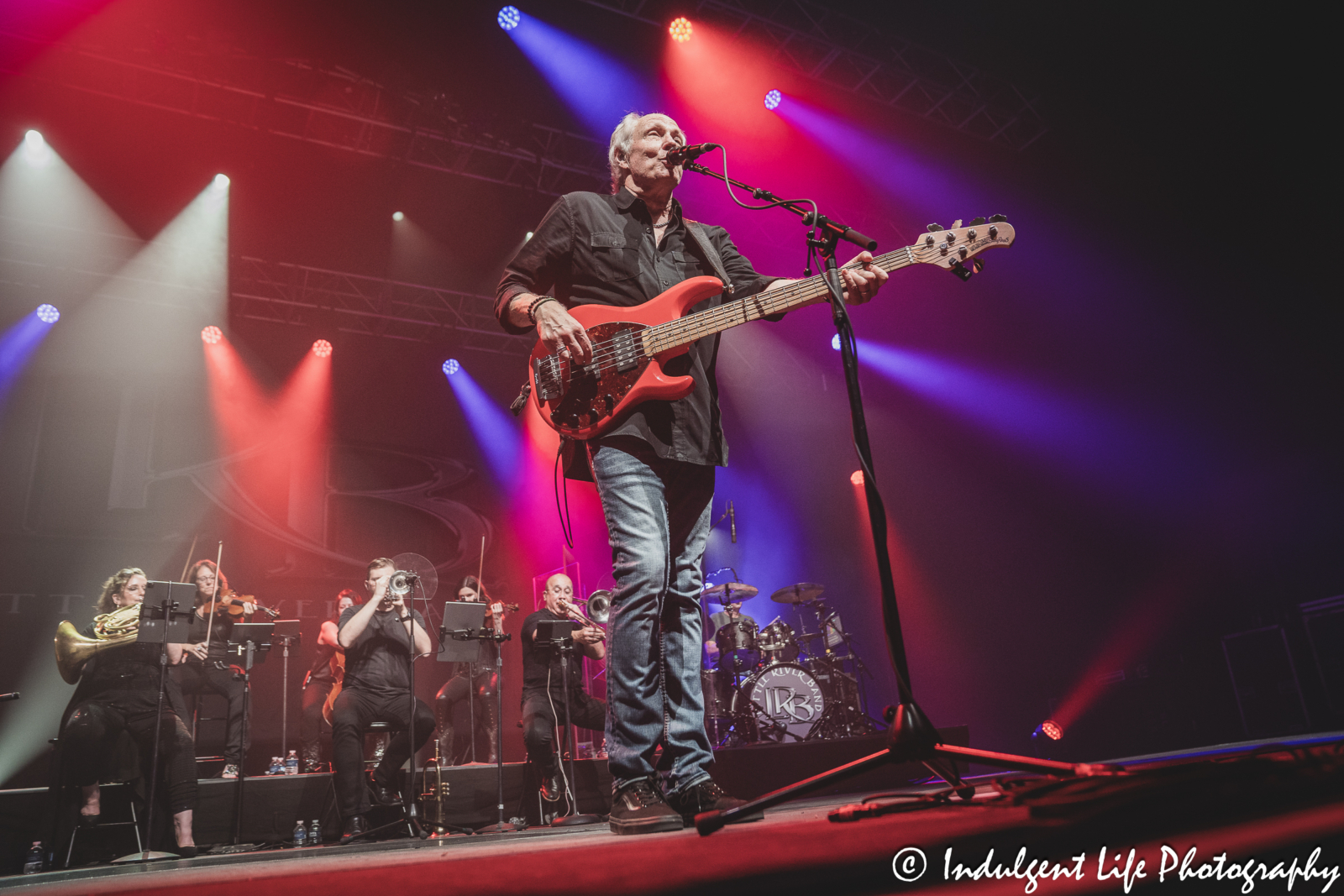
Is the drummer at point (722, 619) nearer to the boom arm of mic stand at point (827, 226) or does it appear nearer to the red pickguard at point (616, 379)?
the red pickguard at point (616, 379)

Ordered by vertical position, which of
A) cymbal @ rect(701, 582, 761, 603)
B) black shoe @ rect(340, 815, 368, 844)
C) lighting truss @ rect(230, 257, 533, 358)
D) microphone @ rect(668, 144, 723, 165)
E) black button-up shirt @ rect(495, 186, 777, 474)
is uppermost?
lighting truss @ rect(230, 257, 533, 358)

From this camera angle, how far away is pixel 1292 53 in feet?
20.1

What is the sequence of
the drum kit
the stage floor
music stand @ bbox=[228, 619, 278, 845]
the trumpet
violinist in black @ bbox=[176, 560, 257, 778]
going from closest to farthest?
the stage floor → music stand @ bbox=[228, 619, 278, 845] → the trumpet → violinist in black @ bbox=[176, 560, 257, 778] → the drum kit

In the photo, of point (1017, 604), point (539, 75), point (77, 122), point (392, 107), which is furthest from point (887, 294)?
point (77, 122)

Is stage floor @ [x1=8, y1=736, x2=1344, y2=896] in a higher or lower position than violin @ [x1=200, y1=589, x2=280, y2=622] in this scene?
lower

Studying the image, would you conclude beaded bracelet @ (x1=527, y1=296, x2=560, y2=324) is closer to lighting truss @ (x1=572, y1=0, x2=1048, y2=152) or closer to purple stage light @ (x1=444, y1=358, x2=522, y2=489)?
lighting truss @ (x1=572, y1=0, x2=1048, y2=152)

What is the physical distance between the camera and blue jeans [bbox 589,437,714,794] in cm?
229

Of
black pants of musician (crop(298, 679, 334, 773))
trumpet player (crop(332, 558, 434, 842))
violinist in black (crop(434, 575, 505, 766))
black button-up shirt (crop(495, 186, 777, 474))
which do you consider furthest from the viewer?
black pants of musician (crop(298, 679, 334, 773))

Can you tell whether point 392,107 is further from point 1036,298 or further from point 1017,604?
point 1017,604

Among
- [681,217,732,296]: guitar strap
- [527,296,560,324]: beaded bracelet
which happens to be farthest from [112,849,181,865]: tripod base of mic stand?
[681,217,732,296]: guitar strap

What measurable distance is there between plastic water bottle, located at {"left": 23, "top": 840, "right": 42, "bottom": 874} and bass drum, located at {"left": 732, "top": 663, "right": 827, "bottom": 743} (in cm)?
573

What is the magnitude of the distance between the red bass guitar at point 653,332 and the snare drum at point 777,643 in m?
6.48

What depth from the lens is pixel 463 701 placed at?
31.2 ft

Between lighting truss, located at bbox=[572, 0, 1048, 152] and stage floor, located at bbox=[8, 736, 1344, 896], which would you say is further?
lighting truss, located at bbox=[572, 0, 1048, 152]
